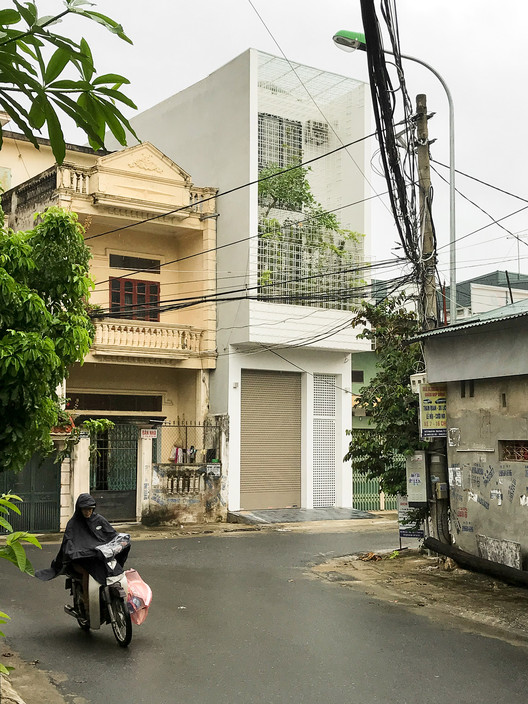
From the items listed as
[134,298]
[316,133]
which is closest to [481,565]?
[134,298]

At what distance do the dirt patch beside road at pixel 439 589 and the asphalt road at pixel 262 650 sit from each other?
358mm

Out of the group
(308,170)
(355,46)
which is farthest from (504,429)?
(308,170)

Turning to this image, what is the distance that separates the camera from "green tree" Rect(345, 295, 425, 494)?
14281mm

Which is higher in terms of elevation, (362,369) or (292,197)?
(292,197)

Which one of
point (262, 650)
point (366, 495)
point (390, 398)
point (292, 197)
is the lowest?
point (262, 650)

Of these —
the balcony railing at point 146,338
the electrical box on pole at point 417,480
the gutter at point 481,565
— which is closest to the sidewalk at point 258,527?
the balcony railing at point 146,338

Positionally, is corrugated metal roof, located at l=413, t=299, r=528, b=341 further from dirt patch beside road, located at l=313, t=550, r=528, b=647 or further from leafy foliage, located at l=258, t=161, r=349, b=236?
leafy foliage, located at l=258, t=161, r=349, b=236

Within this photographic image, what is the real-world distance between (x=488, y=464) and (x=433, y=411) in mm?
1401

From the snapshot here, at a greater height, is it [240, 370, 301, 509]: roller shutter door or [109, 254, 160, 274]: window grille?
[109, 254, 160, 274]: window grille

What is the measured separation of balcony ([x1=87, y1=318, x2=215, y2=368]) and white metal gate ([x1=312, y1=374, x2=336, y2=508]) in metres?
3.59

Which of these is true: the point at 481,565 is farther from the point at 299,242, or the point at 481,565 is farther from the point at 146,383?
the point at 146,383

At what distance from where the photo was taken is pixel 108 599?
835 cm

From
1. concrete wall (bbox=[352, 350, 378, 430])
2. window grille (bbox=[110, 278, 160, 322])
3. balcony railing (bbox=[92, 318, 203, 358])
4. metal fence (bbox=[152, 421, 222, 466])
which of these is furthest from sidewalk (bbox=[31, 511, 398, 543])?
window grille (bbox=[110, 278, 160, 322])

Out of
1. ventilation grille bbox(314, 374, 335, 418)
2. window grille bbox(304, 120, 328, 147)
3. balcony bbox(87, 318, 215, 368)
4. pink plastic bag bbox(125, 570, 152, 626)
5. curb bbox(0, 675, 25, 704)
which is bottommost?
curb bbox(0, 675, 25, 704)
